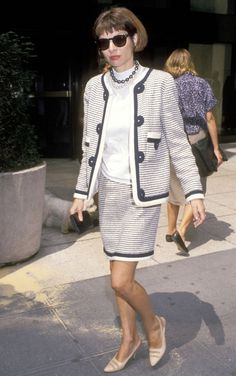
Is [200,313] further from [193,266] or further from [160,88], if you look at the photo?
[160,88]

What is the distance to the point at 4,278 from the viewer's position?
13.5 ft

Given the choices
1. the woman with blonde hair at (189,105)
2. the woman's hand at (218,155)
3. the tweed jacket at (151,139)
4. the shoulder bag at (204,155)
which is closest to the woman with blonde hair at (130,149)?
the tweed jacket at (151,139)

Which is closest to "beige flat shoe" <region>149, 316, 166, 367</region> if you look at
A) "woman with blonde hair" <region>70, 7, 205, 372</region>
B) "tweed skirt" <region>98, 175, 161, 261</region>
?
"woman with blonde hair" <region>70, 7, 205, 372</region>

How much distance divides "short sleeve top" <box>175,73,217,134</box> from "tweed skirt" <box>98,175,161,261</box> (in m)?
2.17

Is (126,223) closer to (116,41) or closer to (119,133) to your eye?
(119,133)

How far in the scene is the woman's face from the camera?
8.25ft

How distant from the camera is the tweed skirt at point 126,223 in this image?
8.44ft

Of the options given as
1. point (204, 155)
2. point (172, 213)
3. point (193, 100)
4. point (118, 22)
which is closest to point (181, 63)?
point (193, 100)

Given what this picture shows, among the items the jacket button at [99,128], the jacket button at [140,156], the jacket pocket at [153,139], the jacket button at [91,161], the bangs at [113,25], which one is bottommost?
the jacket button at [91,161]

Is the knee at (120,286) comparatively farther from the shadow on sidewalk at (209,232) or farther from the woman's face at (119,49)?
the shadow on sidewalk at (209,232)

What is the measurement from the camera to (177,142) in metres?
2.59

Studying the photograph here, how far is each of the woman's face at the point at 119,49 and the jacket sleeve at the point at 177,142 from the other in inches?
9.4

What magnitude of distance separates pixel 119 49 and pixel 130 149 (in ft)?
1.77

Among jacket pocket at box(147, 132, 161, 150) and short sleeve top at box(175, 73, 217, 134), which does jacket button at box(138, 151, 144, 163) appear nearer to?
jacket pocket at box(147, 132, 161, 150)
